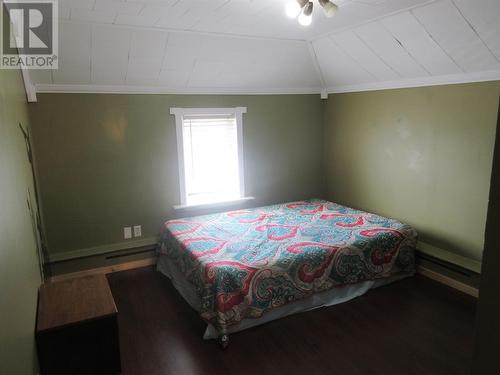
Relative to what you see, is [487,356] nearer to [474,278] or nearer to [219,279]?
[219,279]

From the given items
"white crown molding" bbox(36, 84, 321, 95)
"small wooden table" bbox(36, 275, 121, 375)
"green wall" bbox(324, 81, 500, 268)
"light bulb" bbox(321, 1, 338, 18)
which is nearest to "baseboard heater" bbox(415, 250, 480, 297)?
"green wall" bbox(324, 81, 500, 268)

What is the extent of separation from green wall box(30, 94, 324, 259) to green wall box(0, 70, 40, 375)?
110 cm

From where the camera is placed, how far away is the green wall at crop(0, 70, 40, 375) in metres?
1.26

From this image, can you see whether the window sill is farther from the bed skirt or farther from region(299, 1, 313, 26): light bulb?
region(299, 1, 313, 26): light bulb

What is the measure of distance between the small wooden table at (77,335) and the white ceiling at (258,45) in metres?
1.87

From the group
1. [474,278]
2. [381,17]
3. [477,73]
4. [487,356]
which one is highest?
[381,17]

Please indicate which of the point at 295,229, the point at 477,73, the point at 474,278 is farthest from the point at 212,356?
the point at 477,73

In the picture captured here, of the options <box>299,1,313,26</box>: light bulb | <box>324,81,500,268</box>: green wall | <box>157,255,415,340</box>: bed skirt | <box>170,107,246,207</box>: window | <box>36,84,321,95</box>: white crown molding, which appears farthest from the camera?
<box>170,107,246,207</box>: window

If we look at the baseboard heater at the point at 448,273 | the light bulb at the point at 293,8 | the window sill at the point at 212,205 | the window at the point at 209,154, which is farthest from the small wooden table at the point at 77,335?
the baseboard heater at the point at 448,273

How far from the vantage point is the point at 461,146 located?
10.2 ft

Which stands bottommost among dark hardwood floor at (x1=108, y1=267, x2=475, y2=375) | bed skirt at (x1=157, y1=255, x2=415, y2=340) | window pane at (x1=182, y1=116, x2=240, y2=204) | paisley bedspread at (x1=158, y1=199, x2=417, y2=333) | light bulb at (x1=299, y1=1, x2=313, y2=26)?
dark hardwood floor at (x1=108, y1=267, x2=475, y2=375)

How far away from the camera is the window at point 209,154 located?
152 inches

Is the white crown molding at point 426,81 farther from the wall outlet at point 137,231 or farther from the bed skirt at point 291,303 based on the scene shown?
the wall outlet at point 137,231

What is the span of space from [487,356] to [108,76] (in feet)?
11.0
